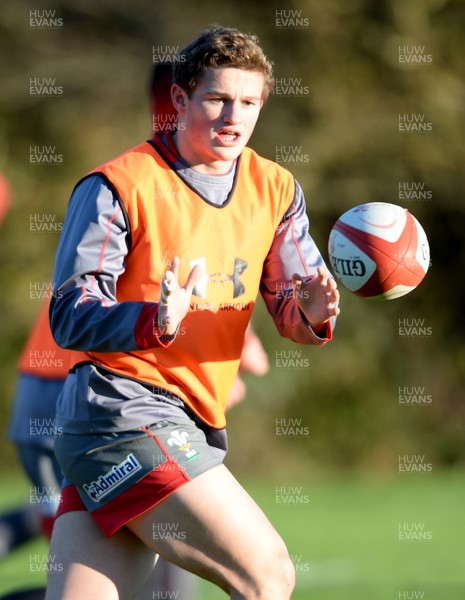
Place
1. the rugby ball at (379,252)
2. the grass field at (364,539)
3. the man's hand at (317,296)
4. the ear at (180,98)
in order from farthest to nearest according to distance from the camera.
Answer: the grass field at (364,539) → the rugby ball at (379,252) → the ear at (180,98) → the man's hand at (317,296)

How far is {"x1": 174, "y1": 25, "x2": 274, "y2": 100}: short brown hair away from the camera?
3.51 metres

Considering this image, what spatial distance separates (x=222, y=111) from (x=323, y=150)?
11939 millimetres

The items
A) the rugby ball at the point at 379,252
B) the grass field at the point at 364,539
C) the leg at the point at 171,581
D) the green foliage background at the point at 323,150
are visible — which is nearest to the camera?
the rugby ball at the point at 379,252

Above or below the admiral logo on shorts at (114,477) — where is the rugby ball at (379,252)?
above

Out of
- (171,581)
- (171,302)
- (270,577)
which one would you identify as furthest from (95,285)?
(171,581)

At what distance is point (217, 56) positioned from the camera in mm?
3510

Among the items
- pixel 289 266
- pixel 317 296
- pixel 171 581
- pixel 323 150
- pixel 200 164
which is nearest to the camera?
pixel 317 296

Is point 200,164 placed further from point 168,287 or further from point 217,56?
point 168,287

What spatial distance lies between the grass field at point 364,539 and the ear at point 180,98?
2.42 meters

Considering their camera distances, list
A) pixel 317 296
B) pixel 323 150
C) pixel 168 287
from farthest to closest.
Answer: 1. pixel 323 150
2. pixel 317 296
3. pixel 168 287

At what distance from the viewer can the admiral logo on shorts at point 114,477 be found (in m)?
3.29

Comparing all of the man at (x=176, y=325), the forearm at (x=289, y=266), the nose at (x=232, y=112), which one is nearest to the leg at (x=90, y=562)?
the man at (x=176, y=325)

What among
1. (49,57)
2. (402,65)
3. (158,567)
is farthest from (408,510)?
(49,57)

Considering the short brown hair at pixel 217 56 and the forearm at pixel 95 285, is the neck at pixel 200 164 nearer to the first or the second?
the short brown hair at pixel 217 56
